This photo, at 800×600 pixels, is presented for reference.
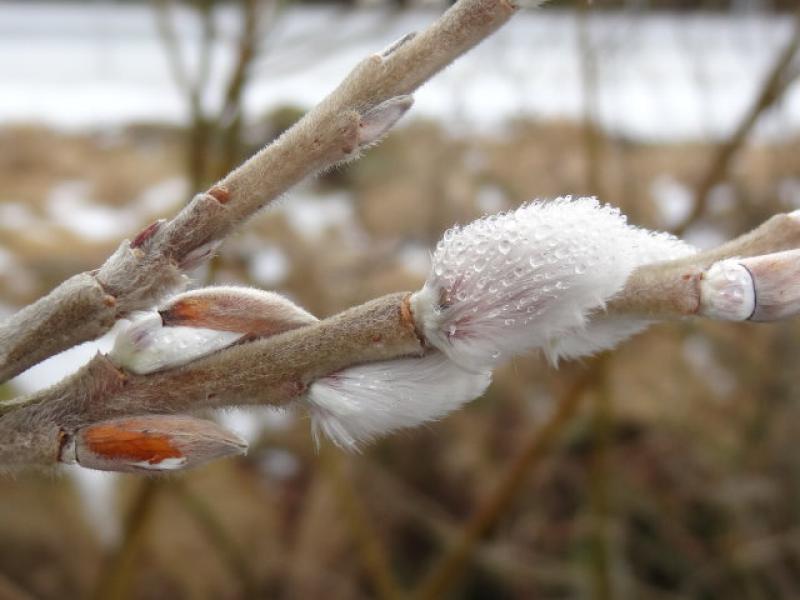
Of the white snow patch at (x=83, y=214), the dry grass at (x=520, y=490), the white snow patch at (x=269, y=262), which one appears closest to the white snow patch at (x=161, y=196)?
the white snow patch at (x=83, y=214)

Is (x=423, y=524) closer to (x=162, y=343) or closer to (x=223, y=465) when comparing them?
(x=223, y=465)

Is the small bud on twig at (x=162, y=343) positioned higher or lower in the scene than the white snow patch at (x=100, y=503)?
higher

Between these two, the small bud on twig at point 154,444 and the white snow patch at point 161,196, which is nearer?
the small bud on twig at point 154,444

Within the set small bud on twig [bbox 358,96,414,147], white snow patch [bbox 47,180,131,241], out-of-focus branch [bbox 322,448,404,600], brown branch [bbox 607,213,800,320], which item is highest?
small bud on twig [bbox 358,96,414,147]

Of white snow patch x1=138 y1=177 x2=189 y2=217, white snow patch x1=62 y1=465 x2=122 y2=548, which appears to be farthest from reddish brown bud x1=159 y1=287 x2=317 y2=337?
white snow patch x1=138 y1=177 x2=189 y2=217

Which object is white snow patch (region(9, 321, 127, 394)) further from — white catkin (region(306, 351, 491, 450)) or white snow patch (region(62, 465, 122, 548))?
white catkin (region(306, 351, 491, 450))

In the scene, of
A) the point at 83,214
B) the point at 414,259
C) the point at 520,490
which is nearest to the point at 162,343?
the point at 520,490

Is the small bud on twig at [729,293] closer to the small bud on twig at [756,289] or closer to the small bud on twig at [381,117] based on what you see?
the small bud on twig at [756,289]
